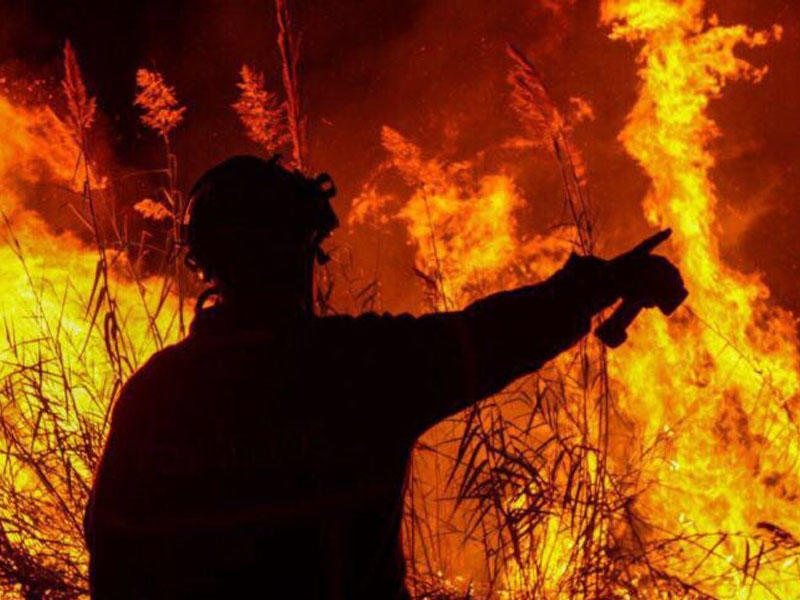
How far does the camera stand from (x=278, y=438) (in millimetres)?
1545

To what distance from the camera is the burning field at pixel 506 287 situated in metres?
3.07

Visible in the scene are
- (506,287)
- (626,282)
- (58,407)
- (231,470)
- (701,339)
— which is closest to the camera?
(231,470)

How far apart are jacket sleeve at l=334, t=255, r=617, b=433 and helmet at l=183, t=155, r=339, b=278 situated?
24 cm

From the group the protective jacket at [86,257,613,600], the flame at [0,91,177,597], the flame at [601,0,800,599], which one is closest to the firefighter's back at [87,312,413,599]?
the protective jacket at [86,257,613,600]

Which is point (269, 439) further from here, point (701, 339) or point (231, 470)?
point (701, 339)

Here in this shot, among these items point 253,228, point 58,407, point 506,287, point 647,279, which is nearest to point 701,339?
point 506,287

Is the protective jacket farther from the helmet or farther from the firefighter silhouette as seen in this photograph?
the helmet

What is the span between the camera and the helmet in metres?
1.65

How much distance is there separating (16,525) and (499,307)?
2540mm

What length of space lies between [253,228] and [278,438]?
40 centimetres

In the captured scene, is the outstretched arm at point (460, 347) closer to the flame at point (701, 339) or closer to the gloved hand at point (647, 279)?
the gloved hand at point (647, 279)

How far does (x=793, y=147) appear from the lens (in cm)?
595

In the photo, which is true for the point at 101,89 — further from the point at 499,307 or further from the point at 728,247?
the point at 499,307

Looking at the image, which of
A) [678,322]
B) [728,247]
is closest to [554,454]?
[678,322]
